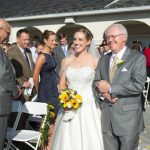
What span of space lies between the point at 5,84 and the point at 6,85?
23mm

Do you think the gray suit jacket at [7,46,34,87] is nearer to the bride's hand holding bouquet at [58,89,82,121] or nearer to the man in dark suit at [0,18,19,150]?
the bride's hand holding bouquet at [58,89,82,121]

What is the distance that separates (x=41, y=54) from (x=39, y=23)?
43.0ft

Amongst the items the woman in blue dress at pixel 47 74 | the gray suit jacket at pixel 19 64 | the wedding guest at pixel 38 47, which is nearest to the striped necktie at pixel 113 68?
the woman in blue dress at pixel 47 74

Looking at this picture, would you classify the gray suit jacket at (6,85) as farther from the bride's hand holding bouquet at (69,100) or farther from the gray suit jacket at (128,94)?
the gray suit jacket at (128,94)

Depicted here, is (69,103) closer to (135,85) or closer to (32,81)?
(135,85)

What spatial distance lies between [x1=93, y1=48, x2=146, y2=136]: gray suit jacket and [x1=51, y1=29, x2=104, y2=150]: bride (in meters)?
0.92

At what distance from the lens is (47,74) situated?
7.22m

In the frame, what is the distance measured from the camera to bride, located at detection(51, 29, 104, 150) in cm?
578

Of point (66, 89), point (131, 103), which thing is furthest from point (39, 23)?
point (131, 103)

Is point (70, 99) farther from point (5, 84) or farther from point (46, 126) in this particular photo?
point (46, 126)

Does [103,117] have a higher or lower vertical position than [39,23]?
lower

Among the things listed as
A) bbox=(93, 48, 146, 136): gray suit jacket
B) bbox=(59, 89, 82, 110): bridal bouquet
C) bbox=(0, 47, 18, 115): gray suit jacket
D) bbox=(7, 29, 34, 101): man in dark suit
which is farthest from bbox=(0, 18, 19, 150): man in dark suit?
bbox=(7, 29, 34, 101): man in dark suit

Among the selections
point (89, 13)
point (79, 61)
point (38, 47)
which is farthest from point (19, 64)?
point (89, 13)

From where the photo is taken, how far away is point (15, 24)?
2125cm
